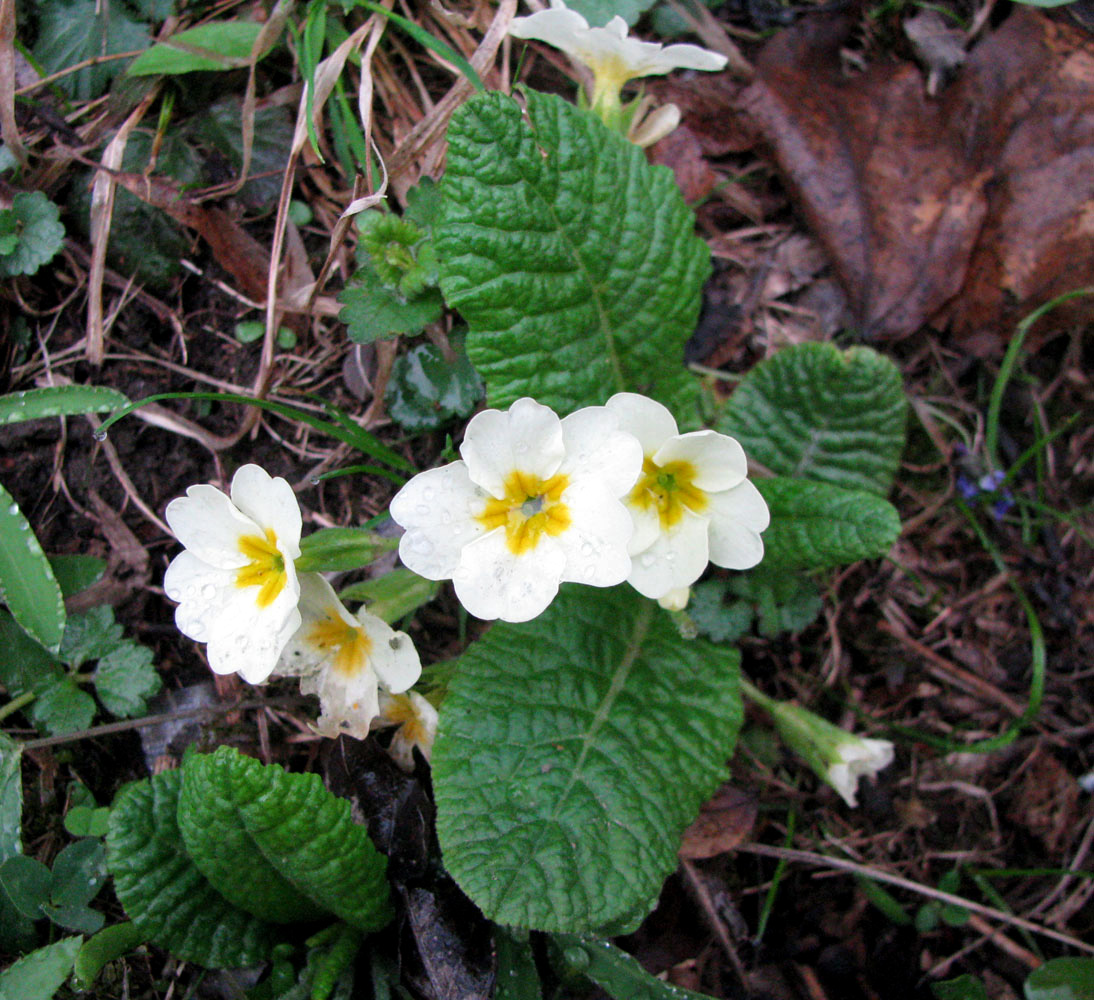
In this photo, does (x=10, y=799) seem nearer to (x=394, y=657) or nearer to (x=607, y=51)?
(x=394, y=657)

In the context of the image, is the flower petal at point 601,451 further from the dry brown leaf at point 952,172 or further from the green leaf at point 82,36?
the green leaf at point 82,36

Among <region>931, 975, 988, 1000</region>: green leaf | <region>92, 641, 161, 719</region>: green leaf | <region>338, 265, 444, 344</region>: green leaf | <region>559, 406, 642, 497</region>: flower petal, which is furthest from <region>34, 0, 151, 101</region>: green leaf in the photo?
<region>931, 975, 988, 1000</region>: green leaf

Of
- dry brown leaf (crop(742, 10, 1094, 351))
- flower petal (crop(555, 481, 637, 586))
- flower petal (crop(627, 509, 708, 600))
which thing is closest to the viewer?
flower petal (crop(555, 481, 637, 586))

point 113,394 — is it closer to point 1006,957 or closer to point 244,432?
point 244,432

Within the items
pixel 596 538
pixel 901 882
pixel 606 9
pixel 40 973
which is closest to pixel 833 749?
pixel 901 882

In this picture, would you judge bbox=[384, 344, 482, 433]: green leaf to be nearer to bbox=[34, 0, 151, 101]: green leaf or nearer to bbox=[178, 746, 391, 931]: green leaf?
bbox=[178, 746, 391, 931]: green leaf

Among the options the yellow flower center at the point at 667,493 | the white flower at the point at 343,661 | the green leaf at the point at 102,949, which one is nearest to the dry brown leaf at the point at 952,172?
the yellow flower center at the point at 667,493

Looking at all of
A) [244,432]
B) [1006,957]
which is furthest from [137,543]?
[1006,957]
